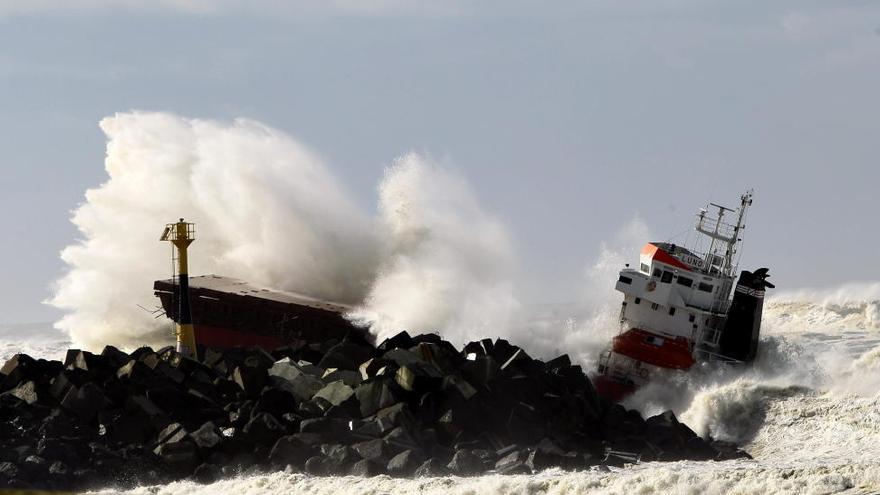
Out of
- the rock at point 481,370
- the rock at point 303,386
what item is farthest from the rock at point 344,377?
the rock at point 481,370

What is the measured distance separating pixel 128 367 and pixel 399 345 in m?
6.70

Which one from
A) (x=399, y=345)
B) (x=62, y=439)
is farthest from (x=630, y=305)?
(x=62, y=439)

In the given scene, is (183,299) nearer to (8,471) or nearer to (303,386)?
(303,386)

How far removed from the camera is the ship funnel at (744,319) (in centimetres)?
3734

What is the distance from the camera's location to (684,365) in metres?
36.3

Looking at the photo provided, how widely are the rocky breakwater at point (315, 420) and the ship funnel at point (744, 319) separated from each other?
16.2ft

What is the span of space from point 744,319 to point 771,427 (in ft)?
18.7

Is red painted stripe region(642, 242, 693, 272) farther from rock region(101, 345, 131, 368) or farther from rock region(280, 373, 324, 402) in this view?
rock region(101, 345, 131, 368)

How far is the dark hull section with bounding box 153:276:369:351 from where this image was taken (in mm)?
42875

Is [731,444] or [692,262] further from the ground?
[692,262]

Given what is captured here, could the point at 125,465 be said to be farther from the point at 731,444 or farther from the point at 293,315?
the point at 293,315

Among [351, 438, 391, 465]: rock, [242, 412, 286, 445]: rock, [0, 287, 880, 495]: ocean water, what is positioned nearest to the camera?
[0, 287, 880, 495]: ocean water

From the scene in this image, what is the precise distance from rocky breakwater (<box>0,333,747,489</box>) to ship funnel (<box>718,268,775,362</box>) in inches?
195

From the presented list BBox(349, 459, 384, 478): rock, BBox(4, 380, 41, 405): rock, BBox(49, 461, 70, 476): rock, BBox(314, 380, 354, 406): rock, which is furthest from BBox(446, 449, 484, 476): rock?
BBox(4, 380, 41, 405): rock
